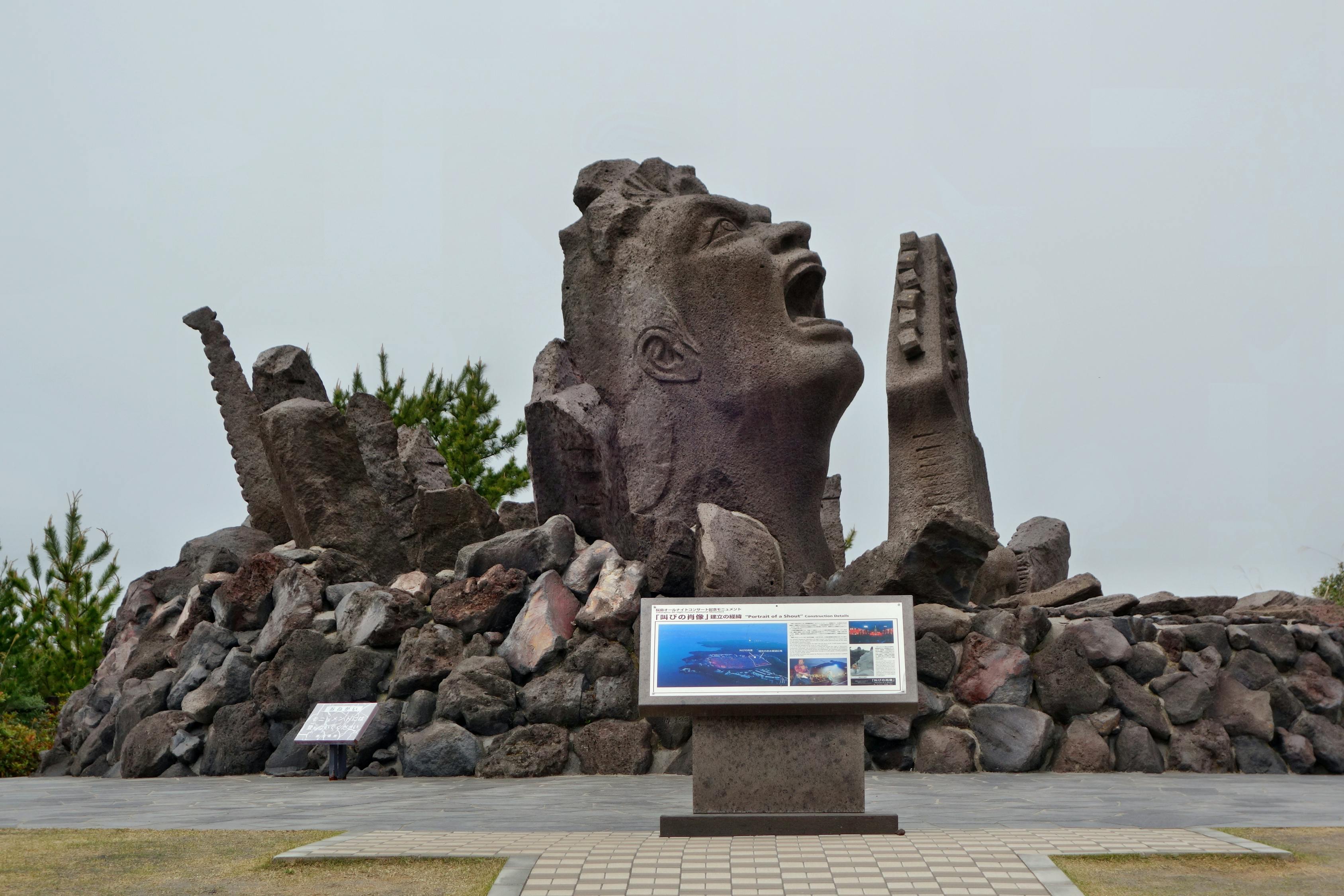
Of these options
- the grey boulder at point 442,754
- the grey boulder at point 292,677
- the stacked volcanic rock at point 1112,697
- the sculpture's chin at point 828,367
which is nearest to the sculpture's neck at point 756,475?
the sculpture's chin at point 828,367

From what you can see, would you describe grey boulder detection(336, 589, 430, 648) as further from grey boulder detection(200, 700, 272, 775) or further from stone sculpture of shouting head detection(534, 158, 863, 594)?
stone sculpture of shouting head detection(534, 158, 863, 594)

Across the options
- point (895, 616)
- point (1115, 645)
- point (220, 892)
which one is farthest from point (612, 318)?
point (220, 892)

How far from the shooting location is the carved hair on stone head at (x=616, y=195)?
959cm

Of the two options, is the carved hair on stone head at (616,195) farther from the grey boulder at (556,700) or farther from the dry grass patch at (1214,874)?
the dry grass patch at (1214,874)

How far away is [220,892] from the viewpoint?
3695mm

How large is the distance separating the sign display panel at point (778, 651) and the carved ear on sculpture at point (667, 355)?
435 cm

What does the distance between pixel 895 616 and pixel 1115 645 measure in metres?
3.61

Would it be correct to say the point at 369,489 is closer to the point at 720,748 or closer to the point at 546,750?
the point at 546,750

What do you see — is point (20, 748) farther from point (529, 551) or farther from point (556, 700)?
point (556, 700)

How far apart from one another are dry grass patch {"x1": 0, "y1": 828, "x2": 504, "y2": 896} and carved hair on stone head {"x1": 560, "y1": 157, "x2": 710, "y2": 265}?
18.6 feet

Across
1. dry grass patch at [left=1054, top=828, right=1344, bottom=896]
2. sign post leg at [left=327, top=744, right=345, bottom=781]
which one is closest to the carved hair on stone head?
sign post leg at [left=327, top=744, right=345, bottom=781]

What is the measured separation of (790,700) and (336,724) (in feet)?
12.3

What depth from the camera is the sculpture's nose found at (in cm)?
945

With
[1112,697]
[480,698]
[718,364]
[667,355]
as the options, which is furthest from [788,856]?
[667,355]
